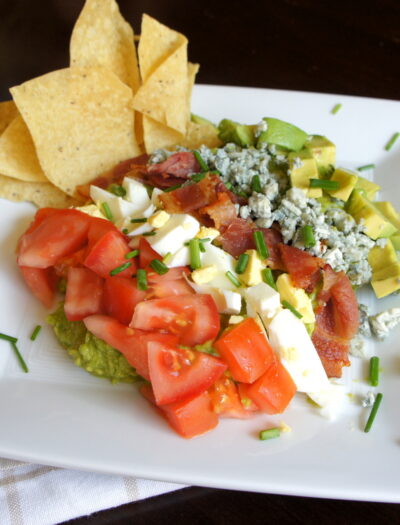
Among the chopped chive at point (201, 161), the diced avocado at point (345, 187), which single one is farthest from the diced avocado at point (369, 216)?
the chopped chive at point (201, 161)

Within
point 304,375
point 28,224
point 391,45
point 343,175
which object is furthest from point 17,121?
point 391,45

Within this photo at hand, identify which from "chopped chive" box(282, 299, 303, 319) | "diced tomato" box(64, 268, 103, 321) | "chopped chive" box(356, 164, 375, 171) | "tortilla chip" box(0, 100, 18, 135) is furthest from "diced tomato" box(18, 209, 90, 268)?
"chopped chive" box(356, 164, 375, 171)

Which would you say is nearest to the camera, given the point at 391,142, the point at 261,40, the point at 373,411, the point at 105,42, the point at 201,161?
the point at 373,411

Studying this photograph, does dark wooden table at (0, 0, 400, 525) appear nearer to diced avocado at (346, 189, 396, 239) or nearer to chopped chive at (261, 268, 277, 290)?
diced avocado at (346, 189, 396, 239)

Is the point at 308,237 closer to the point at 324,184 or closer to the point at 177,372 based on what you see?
the point at 324,184

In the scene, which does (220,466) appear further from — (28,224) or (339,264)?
(28,224)

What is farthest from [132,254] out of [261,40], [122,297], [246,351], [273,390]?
[261,40]
